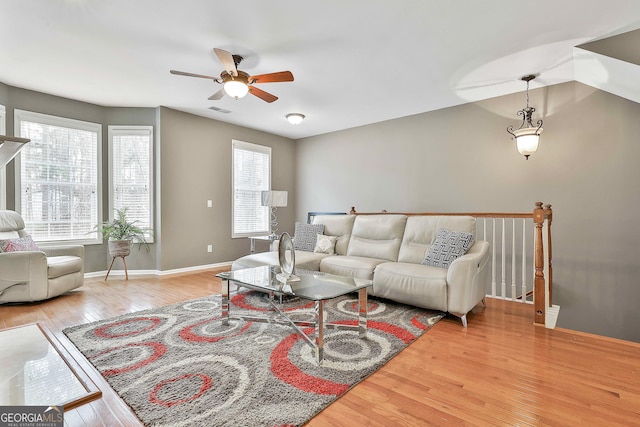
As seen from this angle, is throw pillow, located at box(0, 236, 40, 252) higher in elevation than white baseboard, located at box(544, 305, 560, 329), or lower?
higher

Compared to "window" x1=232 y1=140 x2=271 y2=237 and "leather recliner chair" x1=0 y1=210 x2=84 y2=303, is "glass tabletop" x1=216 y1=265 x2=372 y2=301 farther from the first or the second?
"window" x1=232 y1=140 x2=271 y2=237

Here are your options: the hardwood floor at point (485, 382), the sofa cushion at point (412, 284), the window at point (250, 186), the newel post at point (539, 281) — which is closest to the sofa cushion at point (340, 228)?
the sofa cushion at point (412, 284)

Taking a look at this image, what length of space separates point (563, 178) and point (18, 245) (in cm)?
655

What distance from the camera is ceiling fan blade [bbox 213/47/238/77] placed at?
250 cm

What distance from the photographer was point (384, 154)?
17.7 ft

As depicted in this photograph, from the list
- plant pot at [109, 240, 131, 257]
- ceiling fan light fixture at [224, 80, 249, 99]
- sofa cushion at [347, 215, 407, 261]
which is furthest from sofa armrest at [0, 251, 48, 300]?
sofa cushion at [347, 215, 407, 261]

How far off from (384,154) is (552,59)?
2640mm

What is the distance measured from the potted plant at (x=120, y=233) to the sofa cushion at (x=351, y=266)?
287cm

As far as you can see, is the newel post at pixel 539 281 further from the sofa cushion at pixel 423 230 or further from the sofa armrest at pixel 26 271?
the sofa armrest at pixel 26 271

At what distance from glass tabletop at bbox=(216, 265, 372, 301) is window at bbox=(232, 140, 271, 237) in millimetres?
3100

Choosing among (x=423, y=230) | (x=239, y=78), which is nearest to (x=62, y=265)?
(x=239, y=78)

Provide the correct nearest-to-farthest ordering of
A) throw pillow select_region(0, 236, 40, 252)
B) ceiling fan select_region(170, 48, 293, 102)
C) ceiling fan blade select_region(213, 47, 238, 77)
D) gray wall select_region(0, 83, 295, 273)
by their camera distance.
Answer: ceiling fan blade select_region(213, 47, 238, 77) → ceiling fan select_region(170, 48, 293, 102) → throw pillow select_region(0, 236, 40, 252) → gray wall select_region(0, 83, 295, 273)

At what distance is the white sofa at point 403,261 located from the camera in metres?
A: 2.80

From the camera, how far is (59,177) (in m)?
4.30
